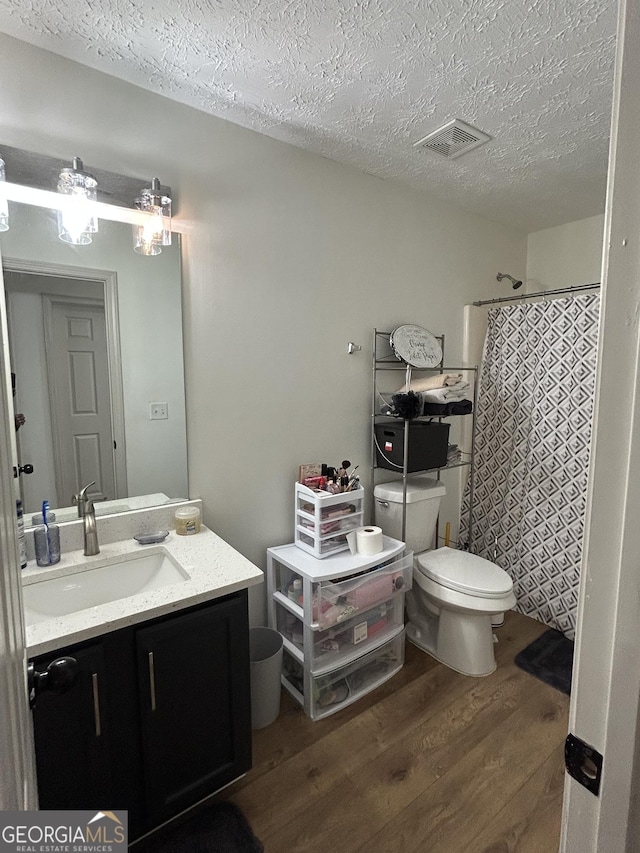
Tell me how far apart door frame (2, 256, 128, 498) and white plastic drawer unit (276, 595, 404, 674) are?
3.05 feet

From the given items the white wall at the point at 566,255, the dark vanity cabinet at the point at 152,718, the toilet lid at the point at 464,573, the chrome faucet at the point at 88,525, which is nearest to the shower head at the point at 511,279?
the white wall at the point at 566,255

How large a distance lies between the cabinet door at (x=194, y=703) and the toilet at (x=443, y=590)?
1041 millimetres

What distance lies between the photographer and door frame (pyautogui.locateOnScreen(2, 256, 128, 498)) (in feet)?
4.64

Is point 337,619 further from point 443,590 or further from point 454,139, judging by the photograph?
point 454,139

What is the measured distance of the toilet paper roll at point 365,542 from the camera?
186cm

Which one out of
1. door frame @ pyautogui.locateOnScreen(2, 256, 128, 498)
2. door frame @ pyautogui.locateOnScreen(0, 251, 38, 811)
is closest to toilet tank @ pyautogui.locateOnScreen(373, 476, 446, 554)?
door frame @ pyautogui.locateOnScreen(2, 256, 128, 498)

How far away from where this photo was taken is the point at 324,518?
183 cm

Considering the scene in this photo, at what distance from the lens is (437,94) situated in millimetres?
1521

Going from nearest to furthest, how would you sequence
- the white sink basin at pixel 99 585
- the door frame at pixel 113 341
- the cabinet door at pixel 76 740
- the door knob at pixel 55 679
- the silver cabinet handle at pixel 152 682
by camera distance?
the door knob at pixel 55 679
the cabinet door at pixel 76 740
the silver cabinet handle at pixel 152 682
the white sink basin at pixel 99 585
the door frame at pixel 113 341

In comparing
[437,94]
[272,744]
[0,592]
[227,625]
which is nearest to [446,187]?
[437,94]

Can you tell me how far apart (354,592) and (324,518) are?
331 millimetres

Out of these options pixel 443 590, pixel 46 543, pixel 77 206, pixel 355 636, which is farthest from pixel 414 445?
pixel 77 206

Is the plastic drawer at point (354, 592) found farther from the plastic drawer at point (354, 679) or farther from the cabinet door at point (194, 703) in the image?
the cabinet door at point (194, 703)

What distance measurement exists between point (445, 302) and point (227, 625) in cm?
210
